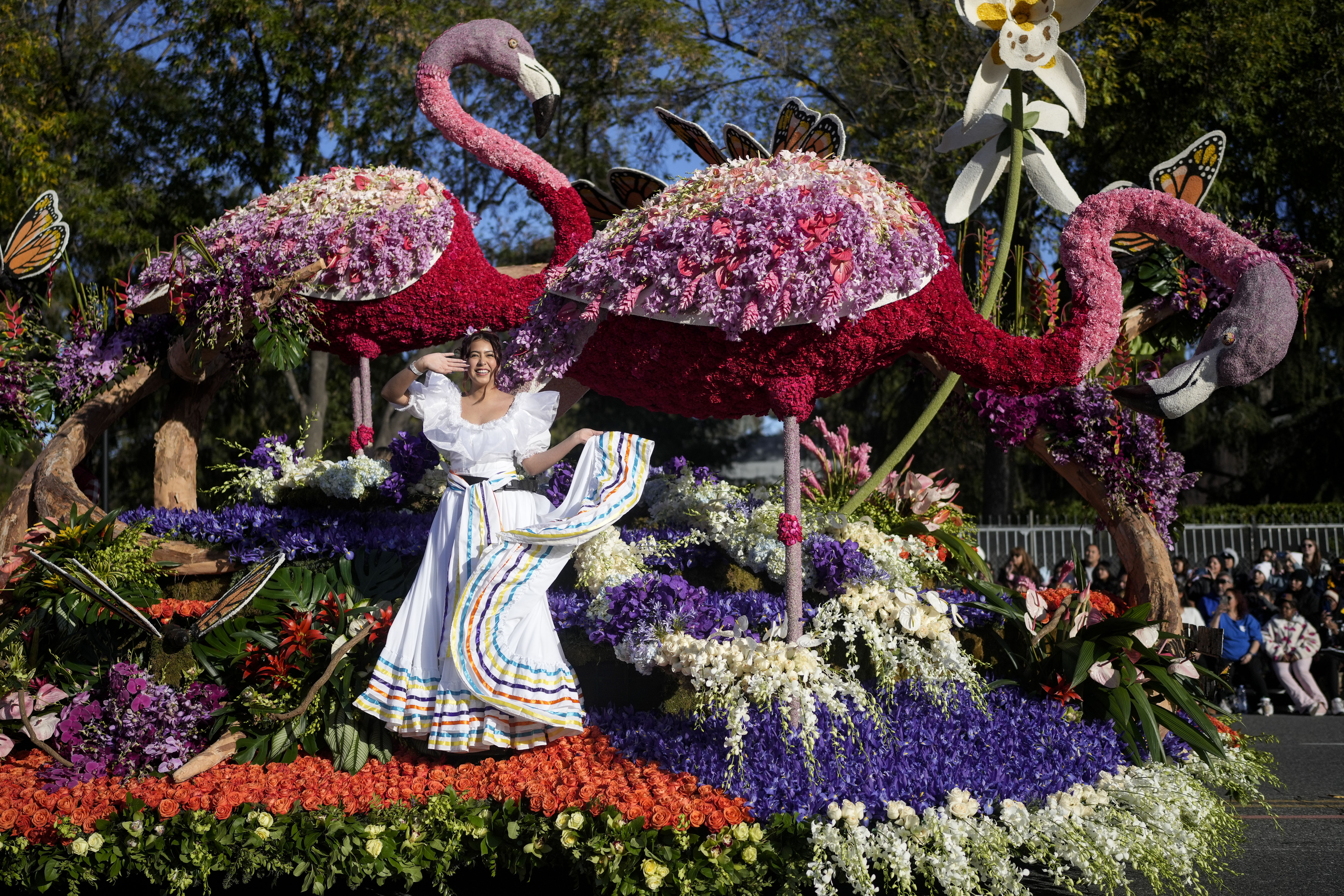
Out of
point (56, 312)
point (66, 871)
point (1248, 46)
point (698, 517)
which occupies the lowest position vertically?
point (66, 871)

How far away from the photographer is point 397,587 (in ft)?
17.8

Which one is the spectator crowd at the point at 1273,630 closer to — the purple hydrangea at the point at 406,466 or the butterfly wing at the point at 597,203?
the butterfly wing at the point at 597,203

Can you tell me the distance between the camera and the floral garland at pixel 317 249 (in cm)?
590

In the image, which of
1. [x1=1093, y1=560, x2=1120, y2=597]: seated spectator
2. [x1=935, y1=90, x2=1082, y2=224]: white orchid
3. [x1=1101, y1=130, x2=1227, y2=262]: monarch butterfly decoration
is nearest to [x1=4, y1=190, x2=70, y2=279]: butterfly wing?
[x1=935, y1=90, x2=1082, y2=224]: white orchid

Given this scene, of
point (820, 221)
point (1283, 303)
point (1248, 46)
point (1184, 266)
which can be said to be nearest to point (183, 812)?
point (820, 221)

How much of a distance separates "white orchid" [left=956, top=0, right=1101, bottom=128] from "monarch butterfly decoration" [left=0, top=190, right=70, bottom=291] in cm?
577

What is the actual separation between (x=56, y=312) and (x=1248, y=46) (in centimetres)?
1458

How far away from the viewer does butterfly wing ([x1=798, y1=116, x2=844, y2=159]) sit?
18.7 feet

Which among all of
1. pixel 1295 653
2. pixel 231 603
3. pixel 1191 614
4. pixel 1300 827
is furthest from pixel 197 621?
pixel 1295 653

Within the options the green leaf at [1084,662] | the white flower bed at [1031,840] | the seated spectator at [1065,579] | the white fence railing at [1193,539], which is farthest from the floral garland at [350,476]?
the white fence railing at [1193,539]

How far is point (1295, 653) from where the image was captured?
368 inches

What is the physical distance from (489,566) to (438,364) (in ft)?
3.11

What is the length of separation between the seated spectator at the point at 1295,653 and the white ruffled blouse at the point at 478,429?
746cm

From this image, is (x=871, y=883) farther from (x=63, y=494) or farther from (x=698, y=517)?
(x=63, y=494)
